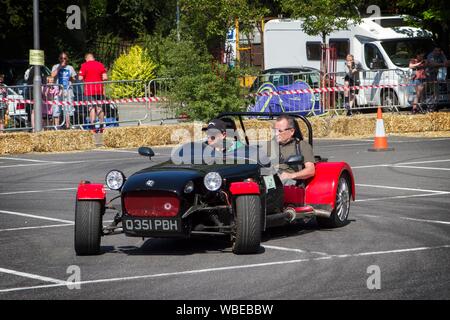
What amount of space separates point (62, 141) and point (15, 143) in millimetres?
Answer: 1029

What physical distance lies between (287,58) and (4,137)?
1542 centimetres

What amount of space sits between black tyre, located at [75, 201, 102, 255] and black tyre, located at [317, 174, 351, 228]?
2693 millimetres

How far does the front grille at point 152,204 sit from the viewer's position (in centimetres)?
1021

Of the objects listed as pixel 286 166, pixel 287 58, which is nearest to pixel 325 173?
pixel 286 166

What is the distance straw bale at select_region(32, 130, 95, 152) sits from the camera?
936 inches

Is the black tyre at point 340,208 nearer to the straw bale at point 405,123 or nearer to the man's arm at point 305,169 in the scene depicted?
the man's arm at point 305,169

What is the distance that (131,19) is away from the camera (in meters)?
54.9

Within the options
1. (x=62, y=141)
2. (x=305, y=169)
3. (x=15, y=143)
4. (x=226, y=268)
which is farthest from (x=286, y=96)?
(x=226, y=268)

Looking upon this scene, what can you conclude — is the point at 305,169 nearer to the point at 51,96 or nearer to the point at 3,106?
the point at 3,106

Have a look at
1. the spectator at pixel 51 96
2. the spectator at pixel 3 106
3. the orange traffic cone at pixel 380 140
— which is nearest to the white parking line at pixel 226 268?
the orange traffic cone at pixel 380 140

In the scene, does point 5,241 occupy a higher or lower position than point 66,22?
lower

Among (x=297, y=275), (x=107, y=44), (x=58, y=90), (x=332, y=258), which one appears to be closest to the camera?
(x=297, y=275)
